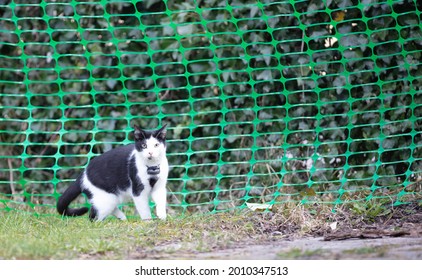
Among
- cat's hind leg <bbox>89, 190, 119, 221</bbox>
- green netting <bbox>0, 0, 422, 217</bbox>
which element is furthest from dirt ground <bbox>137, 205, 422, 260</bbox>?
cat's hind leg <bbox>89, 190, 119, 221</bbox>

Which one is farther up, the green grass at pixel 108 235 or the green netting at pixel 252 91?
the green netting at pixel 252 91

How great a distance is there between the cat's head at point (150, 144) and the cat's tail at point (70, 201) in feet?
1.73

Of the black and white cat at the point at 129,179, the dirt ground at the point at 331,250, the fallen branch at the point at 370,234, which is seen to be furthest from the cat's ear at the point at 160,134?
the fallen branch at the point at 370,234

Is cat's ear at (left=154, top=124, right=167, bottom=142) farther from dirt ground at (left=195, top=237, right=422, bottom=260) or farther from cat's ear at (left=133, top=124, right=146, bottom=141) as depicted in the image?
dirt ground at (left=195, top=237, right=422, bottom=260)

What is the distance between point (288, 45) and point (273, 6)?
0.99ft

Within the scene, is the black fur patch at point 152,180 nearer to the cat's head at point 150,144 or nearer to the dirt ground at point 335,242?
the cat's head at point 150,144

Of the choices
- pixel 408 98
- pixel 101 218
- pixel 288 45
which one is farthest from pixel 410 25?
pixel 101 218

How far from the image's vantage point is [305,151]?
5047 millimetres

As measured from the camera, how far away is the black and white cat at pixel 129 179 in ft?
13.4

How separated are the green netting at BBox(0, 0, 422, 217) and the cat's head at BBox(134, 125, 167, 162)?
0.58 m

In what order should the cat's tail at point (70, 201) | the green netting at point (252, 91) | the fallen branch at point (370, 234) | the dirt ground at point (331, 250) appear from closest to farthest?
the dirt ground at point (331, 250)
the fallen branch at point (370, 234)
the cat's tail at point (70, 201)
the green netting at point (252, 91)

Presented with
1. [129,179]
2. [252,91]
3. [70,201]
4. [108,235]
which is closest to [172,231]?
[108,235]

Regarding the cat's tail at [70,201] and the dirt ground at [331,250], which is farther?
the cat's tail at [70,201]

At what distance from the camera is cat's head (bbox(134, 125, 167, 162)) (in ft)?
13.2
